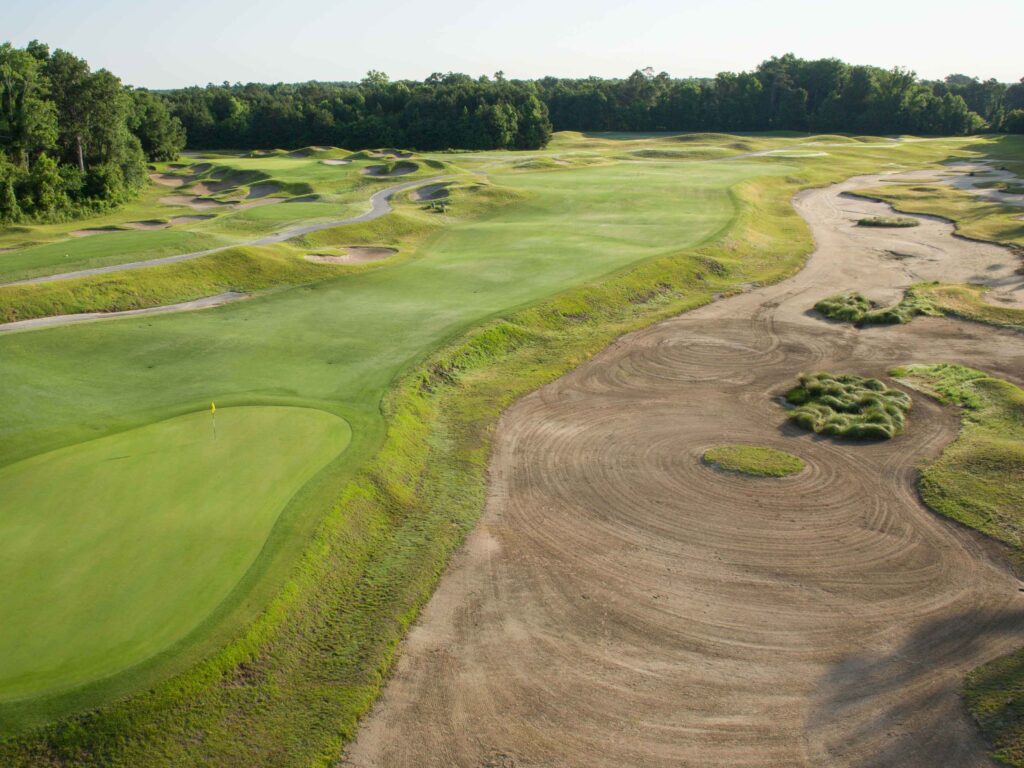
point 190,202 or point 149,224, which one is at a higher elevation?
point 190,202

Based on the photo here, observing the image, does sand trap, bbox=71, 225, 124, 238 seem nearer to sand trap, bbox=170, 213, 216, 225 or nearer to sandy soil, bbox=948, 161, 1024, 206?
sand trap, bbox=170, 213, 216, 225

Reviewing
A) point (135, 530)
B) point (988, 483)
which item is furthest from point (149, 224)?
point (988, 483)

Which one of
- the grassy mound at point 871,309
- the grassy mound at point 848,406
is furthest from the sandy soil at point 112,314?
the grassy mound at point 871,309

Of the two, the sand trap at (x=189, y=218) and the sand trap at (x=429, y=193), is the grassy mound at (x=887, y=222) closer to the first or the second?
the sand trap at (x=429, y=193)

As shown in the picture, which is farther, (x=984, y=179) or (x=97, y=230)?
(x=984, y=179)

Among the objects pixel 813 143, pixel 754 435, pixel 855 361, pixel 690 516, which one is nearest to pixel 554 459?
pixel 690 516

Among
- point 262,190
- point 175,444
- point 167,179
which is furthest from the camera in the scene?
point 167,179

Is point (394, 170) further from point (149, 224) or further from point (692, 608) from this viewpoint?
point (692, 608)

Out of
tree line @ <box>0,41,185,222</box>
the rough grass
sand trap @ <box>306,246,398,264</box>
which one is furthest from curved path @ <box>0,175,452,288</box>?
the rough grass
